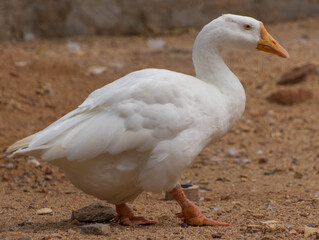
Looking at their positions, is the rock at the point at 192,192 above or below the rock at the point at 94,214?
below

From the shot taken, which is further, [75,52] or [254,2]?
[254,2]

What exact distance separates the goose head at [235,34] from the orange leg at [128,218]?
1.51 meters

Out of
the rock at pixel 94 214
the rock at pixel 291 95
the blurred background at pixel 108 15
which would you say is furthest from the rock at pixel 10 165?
the blurred background at pixel 108 15

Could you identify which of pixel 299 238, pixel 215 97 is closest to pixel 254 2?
pixel 215 97

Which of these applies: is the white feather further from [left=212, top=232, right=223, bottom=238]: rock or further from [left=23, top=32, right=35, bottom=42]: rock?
[left=23, top=32, right=35, bottom=42]: rock

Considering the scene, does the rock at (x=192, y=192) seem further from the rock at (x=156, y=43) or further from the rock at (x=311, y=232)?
the rock at (x=156, y=43)

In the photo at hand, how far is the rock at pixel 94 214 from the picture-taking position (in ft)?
14.9

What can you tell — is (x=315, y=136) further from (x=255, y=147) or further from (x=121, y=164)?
(x=121, y=164)

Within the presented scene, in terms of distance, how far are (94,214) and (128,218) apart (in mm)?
291

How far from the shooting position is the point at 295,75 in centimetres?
887

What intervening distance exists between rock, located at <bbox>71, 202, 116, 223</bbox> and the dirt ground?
9 cm

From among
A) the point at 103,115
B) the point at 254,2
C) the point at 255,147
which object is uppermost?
the point at 103,115

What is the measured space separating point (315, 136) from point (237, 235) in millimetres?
3859

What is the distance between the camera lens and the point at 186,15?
1103cm
